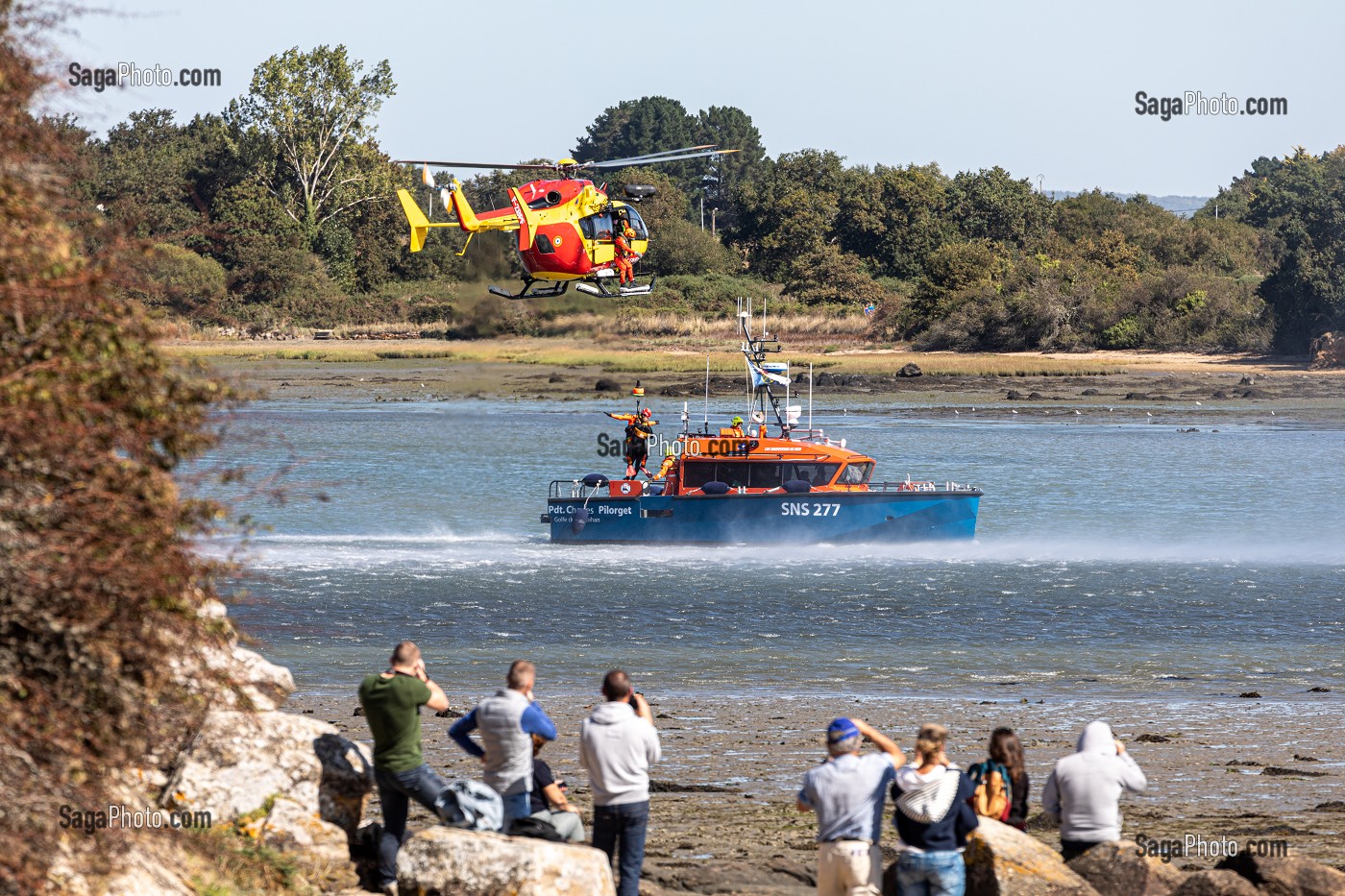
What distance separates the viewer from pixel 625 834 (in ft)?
29.4

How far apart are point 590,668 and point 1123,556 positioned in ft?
51.9

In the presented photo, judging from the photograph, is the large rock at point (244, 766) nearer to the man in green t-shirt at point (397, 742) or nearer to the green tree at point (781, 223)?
the man in green t-shirt at point (397, 742)

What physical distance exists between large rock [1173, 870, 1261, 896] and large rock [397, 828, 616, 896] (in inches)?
126

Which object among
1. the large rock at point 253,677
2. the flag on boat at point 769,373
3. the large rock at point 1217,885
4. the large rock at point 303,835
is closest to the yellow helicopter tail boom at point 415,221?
the flag on boat at point 769,373

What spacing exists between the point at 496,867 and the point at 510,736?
77 cm

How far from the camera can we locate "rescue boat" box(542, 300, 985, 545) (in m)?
29.6

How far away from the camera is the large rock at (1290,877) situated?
29.9 ft

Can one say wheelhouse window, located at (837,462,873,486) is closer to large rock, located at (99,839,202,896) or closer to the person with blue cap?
the person with blue cap

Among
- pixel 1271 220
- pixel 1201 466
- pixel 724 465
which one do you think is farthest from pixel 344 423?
pixel 1271 220

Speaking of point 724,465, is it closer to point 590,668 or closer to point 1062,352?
point 590,668

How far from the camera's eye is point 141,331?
7664 mm

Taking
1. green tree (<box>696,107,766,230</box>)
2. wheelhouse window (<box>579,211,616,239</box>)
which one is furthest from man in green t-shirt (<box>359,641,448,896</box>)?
green tree (<box>696,107,766,230</box>)

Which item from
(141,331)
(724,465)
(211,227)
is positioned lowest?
(724,465)

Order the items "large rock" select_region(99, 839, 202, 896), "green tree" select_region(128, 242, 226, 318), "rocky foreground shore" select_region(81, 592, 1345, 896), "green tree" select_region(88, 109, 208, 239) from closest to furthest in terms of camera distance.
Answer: "large rock" select_region(99, 839, 202, 896), "green tree" select_region(128, 242, 226, 318), "rocky foreground shore" select_region(81, 592, 1345, 896), "green tree" select_region(88, 109, 208, 239)
